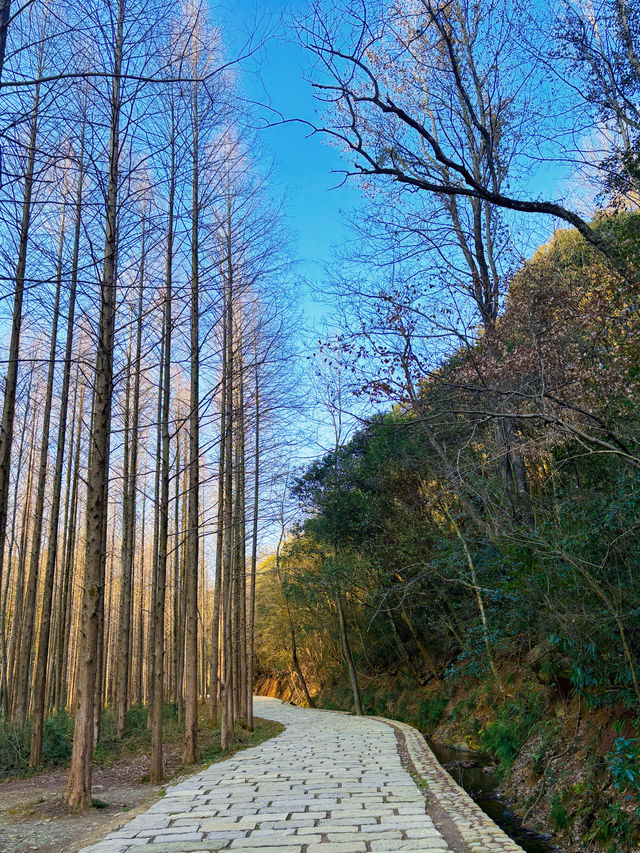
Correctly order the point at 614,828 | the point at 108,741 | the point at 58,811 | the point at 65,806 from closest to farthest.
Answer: the point at 614,828, the point at 58,811, the point at 65,806, the point at 108,741

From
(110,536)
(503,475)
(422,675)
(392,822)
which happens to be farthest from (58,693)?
(392,822)

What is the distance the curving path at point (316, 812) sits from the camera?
396cm

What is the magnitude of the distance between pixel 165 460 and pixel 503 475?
18.1 feet

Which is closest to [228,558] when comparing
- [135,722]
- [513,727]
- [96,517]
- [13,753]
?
[13,753]

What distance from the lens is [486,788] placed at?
839 cm

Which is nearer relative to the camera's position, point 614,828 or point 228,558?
point 614,828

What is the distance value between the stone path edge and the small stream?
23.0 inches

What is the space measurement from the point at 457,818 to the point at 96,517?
4.32 m

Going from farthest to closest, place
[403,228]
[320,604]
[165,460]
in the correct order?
[320,604] → [165,460] → [403,228]

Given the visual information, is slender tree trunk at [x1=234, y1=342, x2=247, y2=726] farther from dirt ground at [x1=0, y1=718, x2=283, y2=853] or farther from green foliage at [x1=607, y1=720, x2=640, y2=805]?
green foliage at [x1=607, y1=720, x2=640, y2=805]

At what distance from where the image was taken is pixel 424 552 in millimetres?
15922

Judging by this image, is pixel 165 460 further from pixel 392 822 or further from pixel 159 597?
pixel 392 822

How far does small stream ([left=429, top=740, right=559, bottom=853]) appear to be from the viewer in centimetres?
602

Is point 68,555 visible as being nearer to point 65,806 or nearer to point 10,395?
point 10,395
